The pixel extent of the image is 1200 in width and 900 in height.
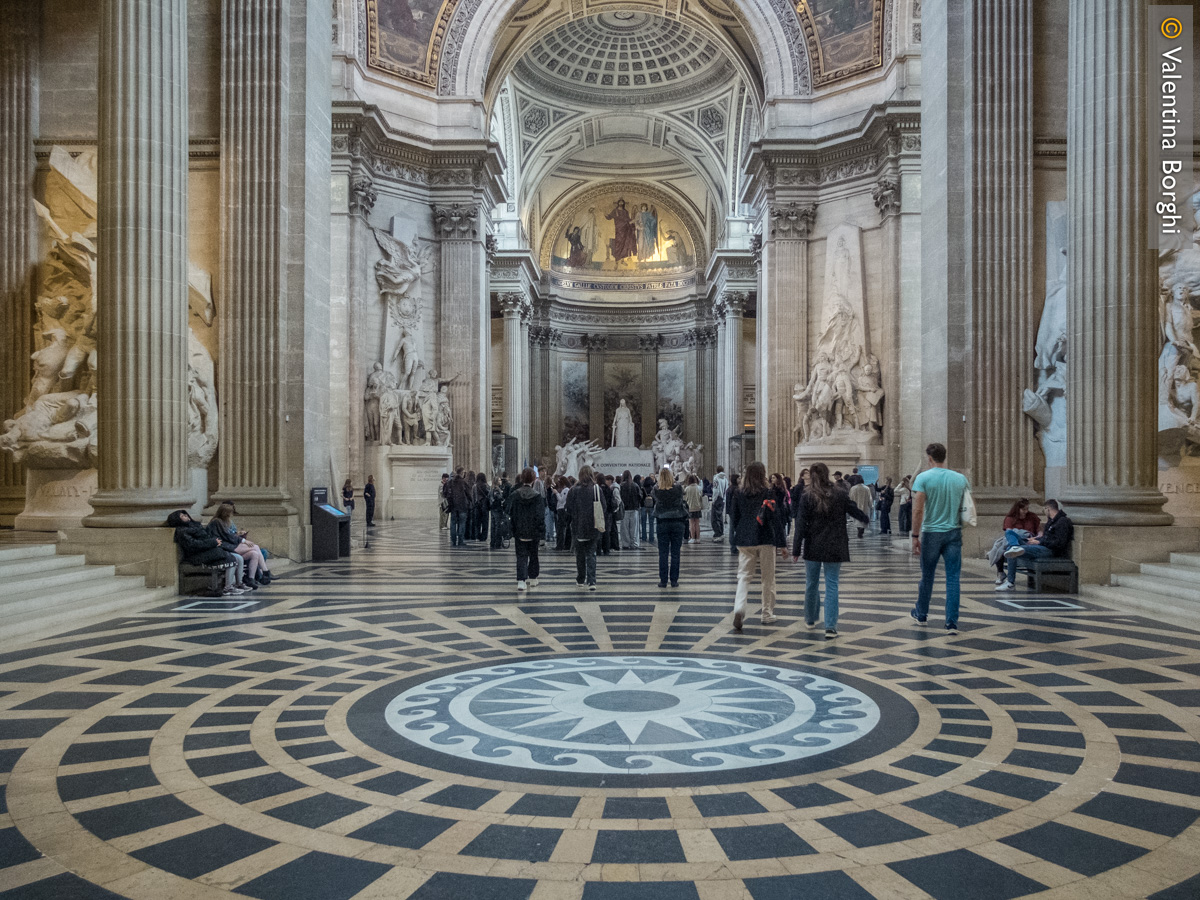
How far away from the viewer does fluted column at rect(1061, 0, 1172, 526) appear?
9.51 meters

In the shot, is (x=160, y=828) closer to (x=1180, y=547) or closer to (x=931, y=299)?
(x=1180, y=547)

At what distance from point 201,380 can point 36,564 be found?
3.94m

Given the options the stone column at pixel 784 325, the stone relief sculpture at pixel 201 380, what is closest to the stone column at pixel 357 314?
the stone column at pixel 784 325

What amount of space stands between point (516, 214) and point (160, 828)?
134 feet

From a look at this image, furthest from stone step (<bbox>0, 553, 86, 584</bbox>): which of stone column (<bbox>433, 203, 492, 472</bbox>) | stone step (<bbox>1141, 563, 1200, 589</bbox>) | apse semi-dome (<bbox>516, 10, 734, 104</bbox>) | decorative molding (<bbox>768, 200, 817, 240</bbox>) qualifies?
apse semi-dome (<bbox>516, 10, 734, 104</bbox>)

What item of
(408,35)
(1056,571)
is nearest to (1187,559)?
(1056,571)

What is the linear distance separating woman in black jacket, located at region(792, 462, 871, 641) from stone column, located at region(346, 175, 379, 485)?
1882cm

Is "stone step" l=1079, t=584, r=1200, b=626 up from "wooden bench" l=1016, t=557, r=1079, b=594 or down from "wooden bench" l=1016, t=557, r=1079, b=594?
down

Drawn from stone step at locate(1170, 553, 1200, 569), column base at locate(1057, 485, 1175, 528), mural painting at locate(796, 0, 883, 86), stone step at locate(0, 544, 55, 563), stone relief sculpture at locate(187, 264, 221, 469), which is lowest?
stone step at locate(1170, 553, 1200, 569)

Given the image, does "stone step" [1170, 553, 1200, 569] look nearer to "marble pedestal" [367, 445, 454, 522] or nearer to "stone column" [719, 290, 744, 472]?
"marble pedestal" [367, 445, 454, 522]

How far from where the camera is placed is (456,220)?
27.8 meters

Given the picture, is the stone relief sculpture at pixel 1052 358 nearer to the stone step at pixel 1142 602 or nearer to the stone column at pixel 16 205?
the stone step at pixel 1142 602

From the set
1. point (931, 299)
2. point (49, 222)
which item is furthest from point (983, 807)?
point (49, 222)

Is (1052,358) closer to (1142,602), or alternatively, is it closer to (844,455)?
(1142,602)
